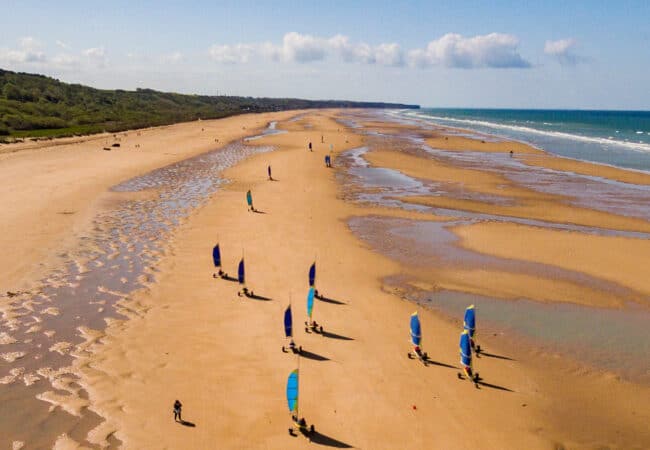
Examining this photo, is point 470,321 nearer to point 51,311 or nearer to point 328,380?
point 328,380

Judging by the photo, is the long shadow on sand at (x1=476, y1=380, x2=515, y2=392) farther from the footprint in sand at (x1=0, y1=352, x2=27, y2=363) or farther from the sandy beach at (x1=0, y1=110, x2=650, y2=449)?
the footprint in sand at (x1=0, y1=352, x2=27, y2=363)

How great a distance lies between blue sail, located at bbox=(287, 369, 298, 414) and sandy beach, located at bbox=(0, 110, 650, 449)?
522 millimetres

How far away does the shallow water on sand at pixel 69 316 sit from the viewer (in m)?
11.1

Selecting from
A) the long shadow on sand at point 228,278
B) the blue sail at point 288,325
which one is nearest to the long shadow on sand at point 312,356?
the blue sail at point 288,325

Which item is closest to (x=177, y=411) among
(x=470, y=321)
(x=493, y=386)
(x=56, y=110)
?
(x=493, y=386)

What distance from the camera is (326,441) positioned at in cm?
1064

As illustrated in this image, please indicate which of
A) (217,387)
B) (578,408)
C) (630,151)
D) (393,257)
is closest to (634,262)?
(393,257)

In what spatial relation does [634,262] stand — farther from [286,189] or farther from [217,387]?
[286,189]

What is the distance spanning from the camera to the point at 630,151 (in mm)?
69125

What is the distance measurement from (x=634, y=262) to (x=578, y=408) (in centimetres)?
1406

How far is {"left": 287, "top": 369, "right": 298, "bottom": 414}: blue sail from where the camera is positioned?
10.7 meters

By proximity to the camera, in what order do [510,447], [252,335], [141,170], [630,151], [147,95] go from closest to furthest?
1. [510,447]
2. [252,335]
3. [141,170]
4. [630,151]
5. [147,95]

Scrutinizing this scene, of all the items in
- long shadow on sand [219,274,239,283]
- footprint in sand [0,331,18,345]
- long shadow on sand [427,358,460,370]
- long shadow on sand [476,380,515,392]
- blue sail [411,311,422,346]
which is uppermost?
blue sail [411,311,422,346]

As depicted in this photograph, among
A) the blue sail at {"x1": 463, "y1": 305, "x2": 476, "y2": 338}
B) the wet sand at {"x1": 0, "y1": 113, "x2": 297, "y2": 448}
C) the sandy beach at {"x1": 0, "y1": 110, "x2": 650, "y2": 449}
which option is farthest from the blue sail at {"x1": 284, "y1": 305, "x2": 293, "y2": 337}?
the wet sand at {"x1": 0, "y1": 113, "x2": 297, "y2": 448}
